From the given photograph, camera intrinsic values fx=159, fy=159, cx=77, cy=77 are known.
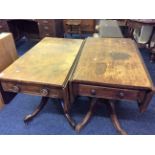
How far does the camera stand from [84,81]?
0.98m

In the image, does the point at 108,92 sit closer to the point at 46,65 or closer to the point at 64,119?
the point at 46,65

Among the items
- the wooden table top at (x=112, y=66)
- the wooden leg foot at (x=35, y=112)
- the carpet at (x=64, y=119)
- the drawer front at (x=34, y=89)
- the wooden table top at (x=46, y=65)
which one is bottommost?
the carpet at (x=64, y=119)

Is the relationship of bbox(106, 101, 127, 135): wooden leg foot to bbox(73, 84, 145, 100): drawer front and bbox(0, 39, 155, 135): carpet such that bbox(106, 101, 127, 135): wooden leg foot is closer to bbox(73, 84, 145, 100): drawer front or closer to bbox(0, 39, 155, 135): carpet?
bbox(0, 39, 155, 135): carpet

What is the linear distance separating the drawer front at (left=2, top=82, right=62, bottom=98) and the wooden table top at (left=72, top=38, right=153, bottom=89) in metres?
0.17

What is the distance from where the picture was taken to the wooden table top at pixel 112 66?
0.95m

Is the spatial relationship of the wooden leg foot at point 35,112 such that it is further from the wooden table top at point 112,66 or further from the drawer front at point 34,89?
the wooden table top at point 112,66

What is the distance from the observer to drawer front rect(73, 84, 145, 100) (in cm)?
96

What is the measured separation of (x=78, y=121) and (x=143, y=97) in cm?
75

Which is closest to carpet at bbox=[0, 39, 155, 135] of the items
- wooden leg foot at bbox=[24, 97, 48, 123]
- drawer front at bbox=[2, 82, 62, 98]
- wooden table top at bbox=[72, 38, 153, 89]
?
wooden leg foot at bbox=[24, 97, 48, 123]

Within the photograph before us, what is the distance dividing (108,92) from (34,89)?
494 mm

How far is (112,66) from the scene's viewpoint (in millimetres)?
1104

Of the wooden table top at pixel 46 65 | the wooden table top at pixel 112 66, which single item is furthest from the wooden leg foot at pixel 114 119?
the wooden table top at pixel 46 65

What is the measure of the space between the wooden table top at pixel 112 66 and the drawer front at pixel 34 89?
0.17 metres
